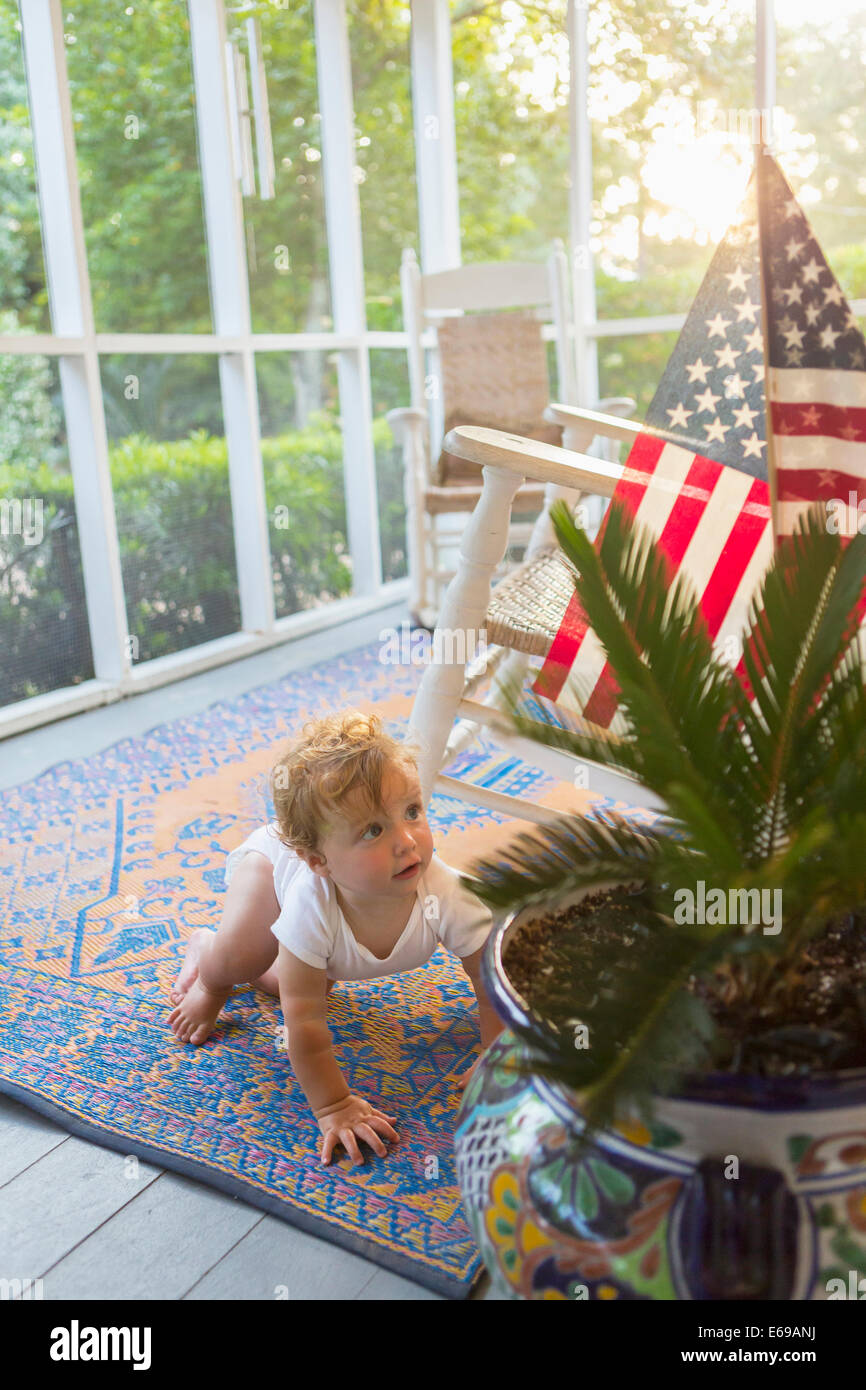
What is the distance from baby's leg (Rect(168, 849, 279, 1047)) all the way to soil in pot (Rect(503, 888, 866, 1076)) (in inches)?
23.7

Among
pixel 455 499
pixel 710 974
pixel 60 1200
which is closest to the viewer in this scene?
pixel 710 974

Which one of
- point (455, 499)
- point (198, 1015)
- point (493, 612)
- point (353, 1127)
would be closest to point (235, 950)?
point (198, 1015)

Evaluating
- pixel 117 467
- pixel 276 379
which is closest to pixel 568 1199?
pixel 117 467

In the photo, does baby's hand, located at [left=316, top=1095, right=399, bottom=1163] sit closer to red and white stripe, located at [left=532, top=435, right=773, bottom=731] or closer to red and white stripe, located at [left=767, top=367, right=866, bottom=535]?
red and white stripe, located at [left=532, top=435, right=773, bottom=731]

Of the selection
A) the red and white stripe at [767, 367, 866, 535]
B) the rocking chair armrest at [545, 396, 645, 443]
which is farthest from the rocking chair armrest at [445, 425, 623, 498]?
the rocking chair armrest at [545, 396, 645, 443]

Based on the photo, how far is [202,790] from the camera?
2344mm

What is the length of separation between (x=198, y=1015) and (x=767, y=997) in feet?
2.90

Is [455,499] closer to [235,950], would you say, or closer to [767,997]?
[235,950]

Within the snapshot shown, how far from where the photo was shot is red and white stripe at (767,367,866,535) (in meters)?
1.13

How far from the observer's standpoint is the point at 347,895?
4.26ft

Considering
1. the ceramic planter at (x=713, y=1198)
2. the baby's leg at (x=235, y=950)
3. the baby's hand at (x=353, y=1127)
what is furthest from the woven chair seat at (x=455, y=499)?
the ceramic planter at (x=713, y=1198)

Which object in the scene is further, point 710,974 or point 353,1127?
point 353,1127
